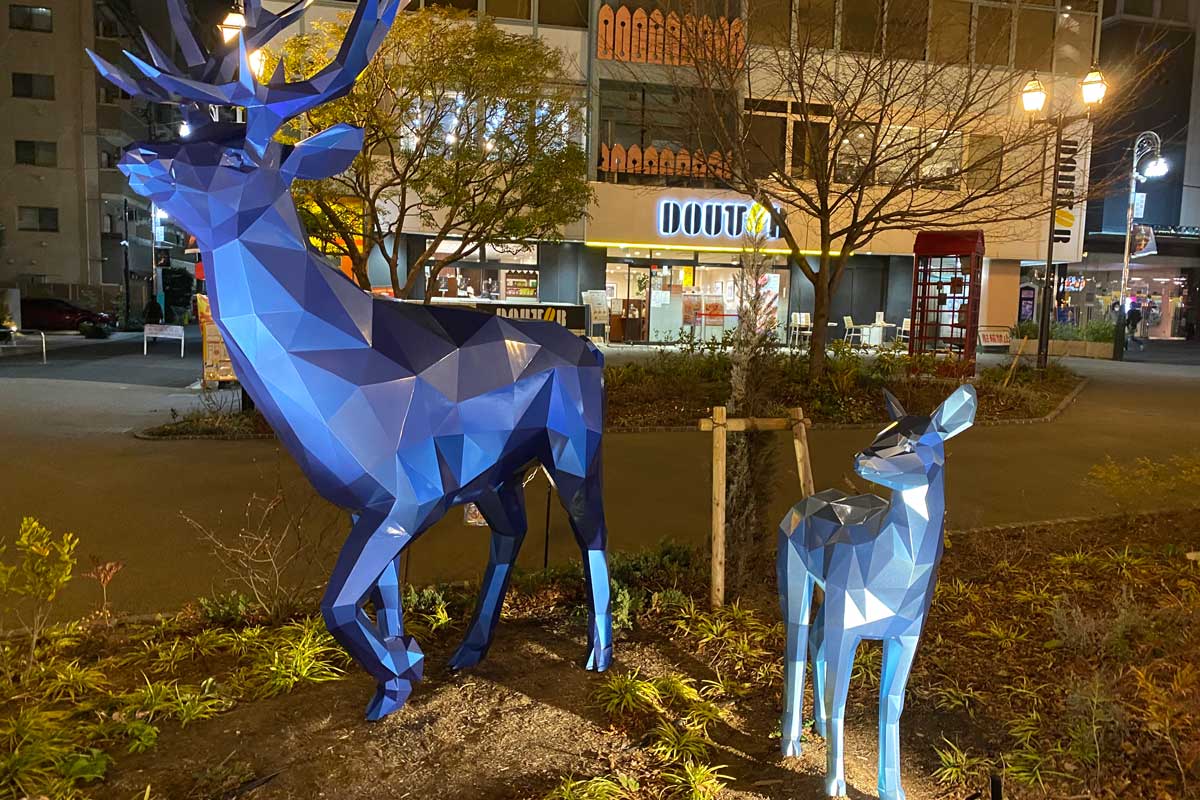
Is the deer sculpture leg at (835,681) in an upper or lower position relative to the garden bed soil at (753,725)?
upper

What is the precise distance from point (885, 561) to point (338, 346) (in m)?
2.33

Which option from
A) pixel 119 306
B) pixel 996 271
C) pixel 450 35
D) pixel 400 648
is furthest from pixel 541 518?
pixel 119 306

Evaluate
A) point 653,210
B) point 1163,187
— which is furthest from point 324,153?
point 1163,187

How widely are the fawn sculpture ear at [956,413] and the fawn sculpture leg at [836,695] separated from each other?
82 cm

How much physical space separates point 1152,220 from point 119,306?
187 ft

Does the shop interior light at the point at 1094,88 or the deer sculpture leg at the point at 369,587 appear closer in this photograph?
the deer sculpture leg at the point at 369,587

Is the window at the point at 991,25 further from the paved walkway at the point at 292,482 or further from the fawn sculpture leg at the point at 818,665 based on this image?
the fawn sculpture leg at the point at 818,665

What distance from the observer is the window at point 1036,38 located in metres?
25.2

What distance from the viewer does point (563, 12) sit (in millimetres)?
24188

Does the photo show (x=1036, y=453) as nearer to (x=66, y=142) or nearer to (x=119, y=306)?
(x=119, y=306)

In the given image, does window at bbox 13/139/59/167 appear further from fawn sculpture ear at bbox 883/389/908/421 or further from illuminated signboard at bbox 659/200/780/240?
fawn sculpture ear at bbox 883/389/908/421

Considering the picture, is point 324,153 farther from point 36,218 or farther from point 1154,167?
point 36,218

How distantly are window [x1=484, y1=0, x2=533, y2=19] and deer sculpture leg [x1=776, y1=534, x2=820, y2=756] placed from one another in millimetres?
24085

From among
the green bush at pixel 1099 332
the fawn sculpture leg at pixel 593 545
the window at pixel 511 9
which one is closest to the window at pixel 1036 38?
the green bush at pixel 1099 332
